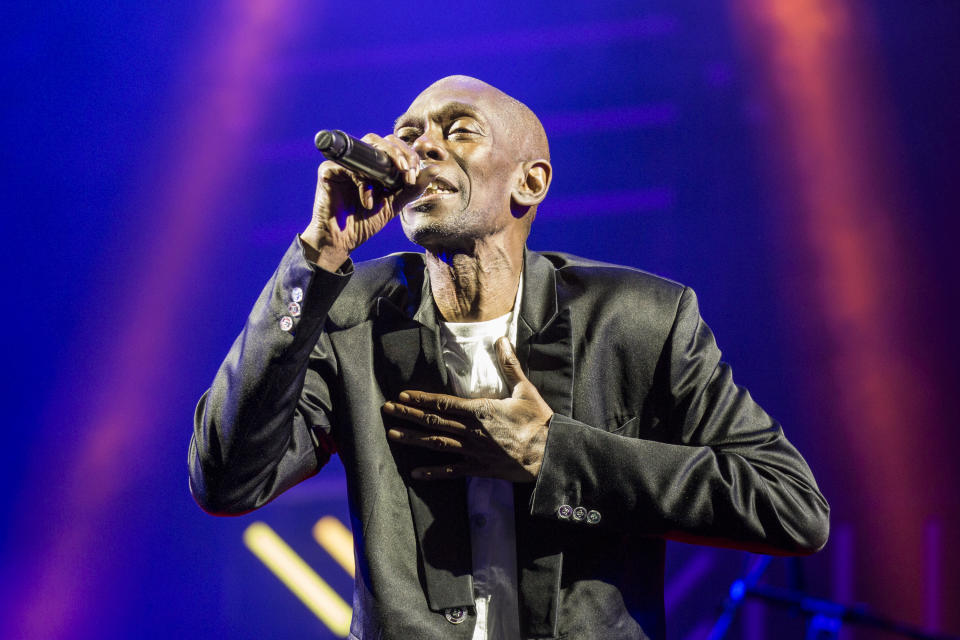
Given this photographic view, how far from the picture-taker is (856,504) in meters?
2.87

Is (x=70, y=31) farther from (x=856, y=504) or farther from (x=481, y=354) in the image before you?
(x=856, y=504)

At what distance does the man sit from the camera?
1426mm

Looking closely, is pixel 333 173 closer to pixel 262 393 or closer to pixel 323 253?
pixel 323 253

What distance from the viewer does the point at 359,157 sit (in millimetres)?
1329

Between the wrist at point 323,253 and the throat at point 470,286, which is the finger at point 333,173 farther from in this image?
the throat at point 470,286

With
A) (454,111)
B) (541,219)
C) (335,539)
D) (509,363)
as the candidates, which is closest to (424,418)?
(509,363)

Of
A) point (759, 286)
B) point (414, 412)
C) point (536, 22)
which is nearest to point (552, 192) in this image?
point (536, 22)

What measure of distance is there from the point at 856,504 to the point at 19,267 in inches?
116

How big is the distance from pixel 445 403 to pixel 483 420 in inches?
3.0

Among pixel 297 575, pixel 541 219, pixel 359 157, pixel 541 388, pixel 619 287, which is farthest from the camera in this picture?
pixel 297 575

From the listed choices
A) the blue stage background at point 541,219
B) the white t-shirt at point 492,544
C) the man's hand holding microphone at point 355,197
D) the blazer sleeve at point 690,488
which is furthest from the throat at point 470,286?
the blue stage background at point 541,219

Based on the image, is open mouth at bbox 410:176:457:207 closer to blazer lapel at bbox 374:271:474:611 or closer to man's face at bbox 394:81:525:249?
man's face at bbox 394:81:525:249

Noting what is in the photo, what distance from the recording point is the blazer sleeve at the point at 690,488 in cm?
143

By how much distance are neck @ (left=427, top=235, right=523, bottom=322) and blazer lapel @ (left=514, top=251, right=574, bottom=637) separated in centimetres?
6
